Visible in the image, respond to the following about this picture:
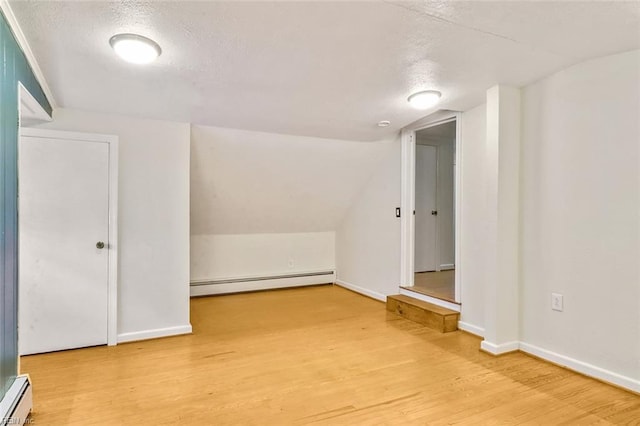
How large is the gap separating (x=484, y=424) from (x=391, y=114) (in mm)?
2594

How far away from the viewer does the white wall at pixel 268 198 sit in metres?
3.99

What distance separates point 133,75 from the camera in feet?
8.09

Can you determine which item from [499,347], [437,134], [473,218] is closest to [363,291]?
[473,218]

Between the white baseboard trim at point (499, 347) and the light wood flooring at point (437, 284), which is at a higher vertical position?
the light wood flooring at point (437, 284)

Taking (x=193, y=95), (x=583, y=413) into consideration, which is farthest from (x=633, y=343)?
(x=193, y=95)

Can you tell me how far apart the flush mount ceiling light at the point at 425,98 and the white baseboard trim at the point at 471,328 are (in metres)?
2.05

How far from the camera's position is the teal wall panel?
5.75 feet

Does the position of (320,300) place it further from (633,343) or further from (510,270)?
(633,343)

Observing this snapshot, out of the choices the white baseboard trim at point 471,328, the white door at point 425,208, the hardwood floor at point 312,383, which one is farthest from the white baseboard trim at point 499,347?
the white door at point 425,208

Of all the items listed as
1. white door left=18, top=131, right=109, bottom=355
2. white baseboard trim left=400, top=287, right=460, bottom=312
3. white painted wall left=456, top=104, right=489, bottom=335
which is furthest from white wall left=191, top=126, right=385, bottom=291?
white baseboard trim left=400, top=287, right=460, bottom=312

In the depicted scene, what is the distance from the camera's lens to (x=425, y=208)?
5719 millimetres

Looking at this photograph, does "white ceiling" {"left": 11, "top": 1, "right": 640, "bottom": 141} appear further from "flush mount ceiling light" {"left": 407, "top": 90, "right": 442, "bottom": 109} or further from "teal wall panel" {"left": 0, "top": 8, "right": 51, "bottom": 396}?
"teal wall panel" {"left": 0, "top": 8, "right": 51, "bottom": 396}

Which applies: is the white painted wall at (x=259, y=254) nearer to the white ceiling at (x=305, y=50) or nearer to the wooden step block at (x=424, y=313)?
the wooden step block at (x=424, y=313)

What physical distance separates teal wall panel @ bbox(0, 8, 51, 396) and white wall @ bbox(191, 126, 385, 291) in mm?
1676
